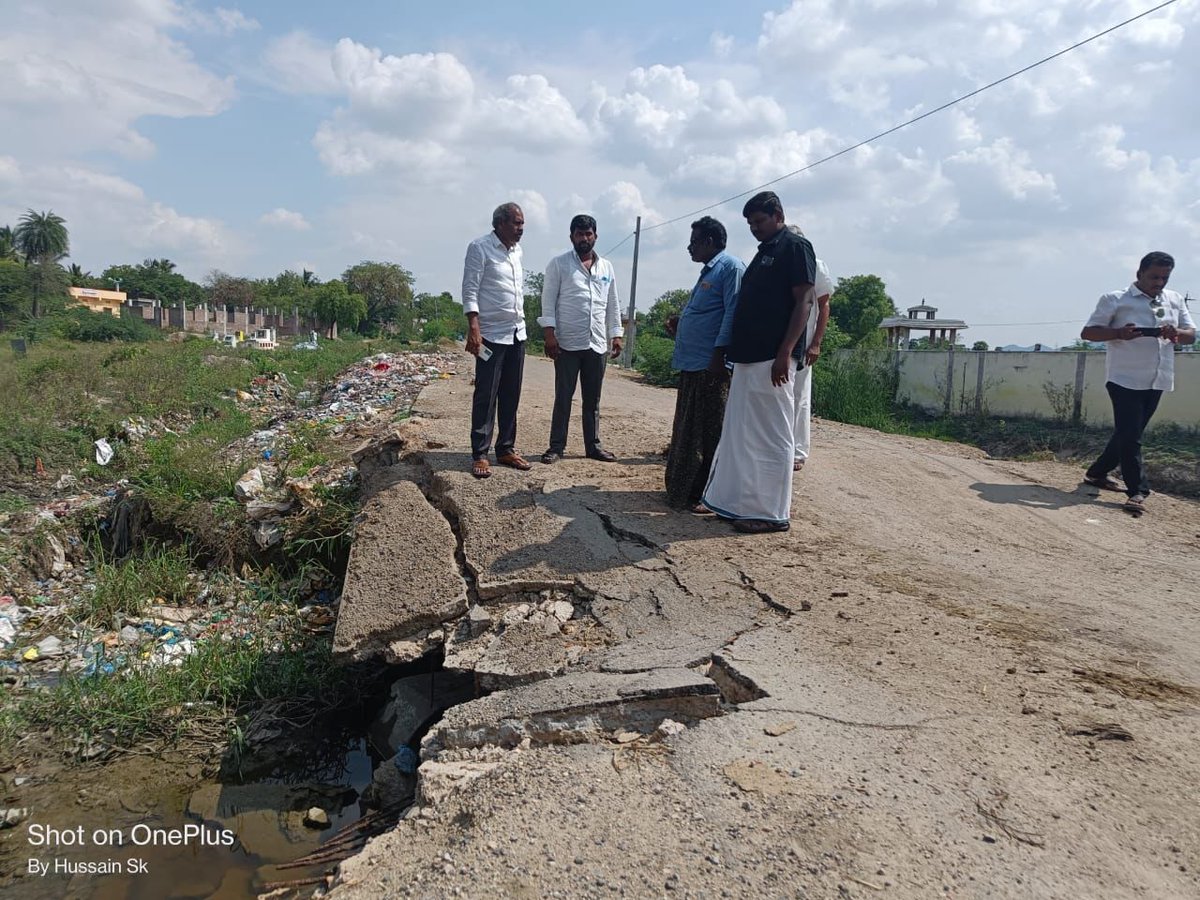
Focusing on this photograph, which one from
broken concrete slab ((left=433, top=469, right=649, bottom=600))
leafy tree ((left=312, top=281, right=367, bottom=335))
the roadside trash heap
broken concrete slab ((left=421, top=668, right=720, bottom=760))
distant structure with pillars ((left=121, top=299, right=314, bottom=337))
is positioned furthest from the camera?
distant structure with pillars ((left=121, top=299, right=314, bottom=337))

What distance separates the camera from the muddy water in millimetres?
2697

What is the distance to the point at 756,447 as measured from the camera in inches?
154

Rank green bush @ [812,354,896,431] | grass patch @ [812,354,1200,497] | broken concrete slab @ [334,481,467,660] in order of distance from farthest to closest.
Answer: green bush @ [812,354,896,431], grass patch @ [812,354,1200,497], broken concrete slab @ [334,481,467,660]

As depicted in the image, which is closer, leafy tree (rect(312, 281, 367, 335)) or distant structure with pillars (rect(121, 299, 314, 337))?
leafy tree (rect(312, 281, 367, 335))

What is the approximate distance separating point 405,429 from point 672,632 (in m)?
3.52

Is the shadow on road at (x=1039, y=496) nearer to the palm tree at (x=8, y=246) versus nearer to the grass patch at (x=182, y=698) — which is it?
the grass patch at (x=182, y=698)

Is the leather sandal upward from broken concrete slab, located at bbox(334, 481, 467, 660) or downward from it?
upward

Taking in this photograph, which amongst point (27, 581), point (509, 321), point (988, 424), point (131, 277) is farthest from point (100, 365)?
point (131, 277)

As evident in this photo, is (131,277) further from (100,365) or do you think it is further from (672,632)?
(672,632)

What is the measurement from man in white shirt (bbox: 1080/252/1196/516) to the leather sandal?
3.74 metres

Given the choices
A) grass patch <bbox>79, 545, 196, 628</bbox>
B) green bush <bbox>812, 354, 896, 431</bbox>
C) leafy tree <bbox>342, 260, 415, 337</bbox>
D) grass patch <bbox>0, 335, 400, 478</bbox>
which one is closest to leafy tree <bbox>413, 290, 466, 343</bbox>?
leafy tree <bbox>342, 260, 415, 337</bbox>

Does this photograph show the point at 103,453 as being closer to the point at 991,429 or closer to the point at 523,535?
the point at 523,535

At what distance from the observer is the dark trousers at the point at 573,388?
4.89 metres

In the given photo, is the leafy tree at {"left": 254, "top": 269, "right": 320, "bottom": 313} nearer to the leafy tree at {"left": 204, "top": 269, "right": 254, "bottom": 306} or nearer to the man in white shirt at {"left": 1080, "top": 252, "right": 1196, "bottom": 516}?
the leafy tree at {"left": 204, "top": 269, "right": 254, "bottom": 306}
